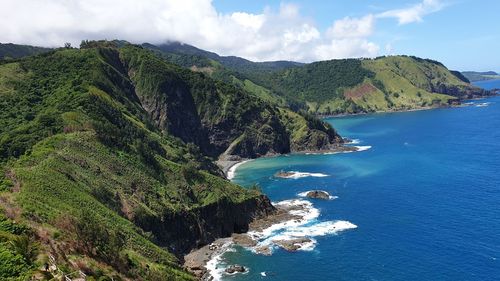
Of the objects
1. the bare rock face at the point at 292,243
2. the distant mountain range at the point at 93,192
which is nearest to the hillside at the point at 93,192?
the distant mountain range at the point at 93,192

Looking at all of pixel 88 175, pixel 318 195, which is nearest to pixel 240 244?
pixel 88 175

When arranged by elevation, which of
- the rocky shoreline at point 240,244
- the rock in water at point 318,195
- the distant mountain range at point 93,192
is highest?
Answer: the distant mountain range at point 93,192

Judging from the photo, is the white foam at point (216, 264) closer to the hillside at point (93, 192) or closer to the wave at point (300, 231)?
the hillside at point (93, 192)

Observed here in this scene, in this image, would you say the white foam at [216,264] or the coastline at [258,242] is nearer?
the white foam at [216,264]

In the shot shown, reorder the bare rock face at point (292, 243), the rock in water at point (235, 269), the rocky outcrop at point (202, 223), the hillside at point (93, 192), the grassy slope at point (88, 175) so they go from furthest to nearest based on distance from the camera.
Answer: the bare rock face at point (292, 243)
the rocky outcrop at point (202, 223)
the rock in water at point (235, 269)
the grassy slope at point (88, 175)
the hillside at point (93, 192)

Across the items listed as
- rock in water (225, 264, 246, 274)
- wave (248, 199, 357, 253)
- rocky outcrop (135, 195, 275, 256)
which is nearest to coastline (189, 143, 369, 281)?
wave (248, 199, 357, 253)

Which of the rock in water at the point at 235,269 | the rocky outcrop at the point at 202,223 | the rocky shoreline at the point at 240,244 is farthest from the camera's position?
the rocky outcrop at the point at 202,223

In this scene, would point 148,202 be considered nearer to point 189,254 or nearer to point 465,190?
point 189,254

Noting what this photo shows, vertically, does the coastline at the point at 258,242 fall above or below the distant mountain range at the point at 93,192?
below

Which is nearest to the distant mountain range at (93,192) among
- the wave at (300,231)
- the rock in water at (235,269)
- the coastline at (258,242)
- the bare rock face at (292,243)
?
the coastline at (258,242)

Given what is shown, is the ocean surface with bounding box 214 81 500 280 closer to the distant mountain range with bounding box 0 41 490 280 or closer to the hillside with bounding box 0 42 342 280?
the hillside with bounding box 0 42 342 280
